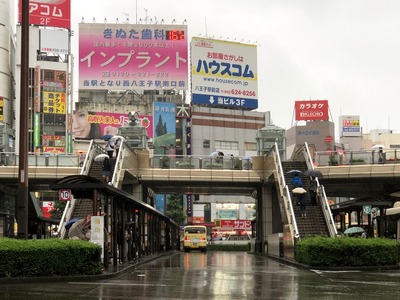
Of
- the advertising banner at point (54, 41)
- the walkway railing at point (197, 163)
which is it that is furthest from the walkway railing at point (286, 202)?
the advertising banner at point (54, 41)

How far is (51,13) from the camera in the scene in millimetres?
93750

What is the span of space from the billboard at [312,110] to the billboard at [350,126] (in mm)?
12856

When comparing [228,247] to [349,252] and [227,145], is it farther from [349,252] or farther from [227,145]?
[349,252]

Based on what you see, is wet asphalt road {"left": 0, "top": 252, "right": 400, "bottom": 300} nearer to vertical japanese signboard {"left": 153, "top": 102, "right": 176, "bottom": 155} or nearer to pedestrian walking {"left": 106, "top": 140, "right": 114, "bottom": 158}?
pedestrian walking {"left": 106, "top": 140, "right": 114, "bottom": 158}

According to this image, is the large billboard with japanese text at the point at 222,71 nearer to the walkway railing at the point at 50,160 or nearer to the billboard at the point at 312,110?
the billboard at the point at 312,110

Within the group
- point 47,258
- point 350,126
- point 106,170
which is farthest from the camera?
point 350,126

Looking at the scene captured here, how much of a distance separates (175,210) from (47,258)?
77119 mm

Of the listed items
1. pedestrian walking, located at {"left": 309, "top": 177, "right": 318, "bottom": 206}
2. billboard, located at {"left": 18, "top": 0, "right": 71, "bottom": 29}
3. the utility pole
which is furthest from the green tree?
the utility pole

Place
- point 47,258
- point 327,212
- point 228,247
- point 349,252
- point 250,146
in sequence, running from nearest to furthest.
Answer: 1. point 47,258
2. point 349,252
3. point 327,212
4. point 228,247
5. point 250,146

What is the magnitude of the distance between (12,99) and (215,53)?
29510 mm

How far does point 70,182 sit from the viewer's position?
22484 millimetres

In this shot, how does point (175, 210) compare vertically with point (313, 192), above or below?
below

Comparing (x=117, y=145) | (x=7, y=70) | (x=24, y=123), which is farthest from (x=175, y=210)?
(x=24, y=123)

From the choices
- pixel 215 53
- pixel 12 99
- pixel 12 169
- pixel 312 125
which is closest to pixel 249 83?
pixel 215 53
